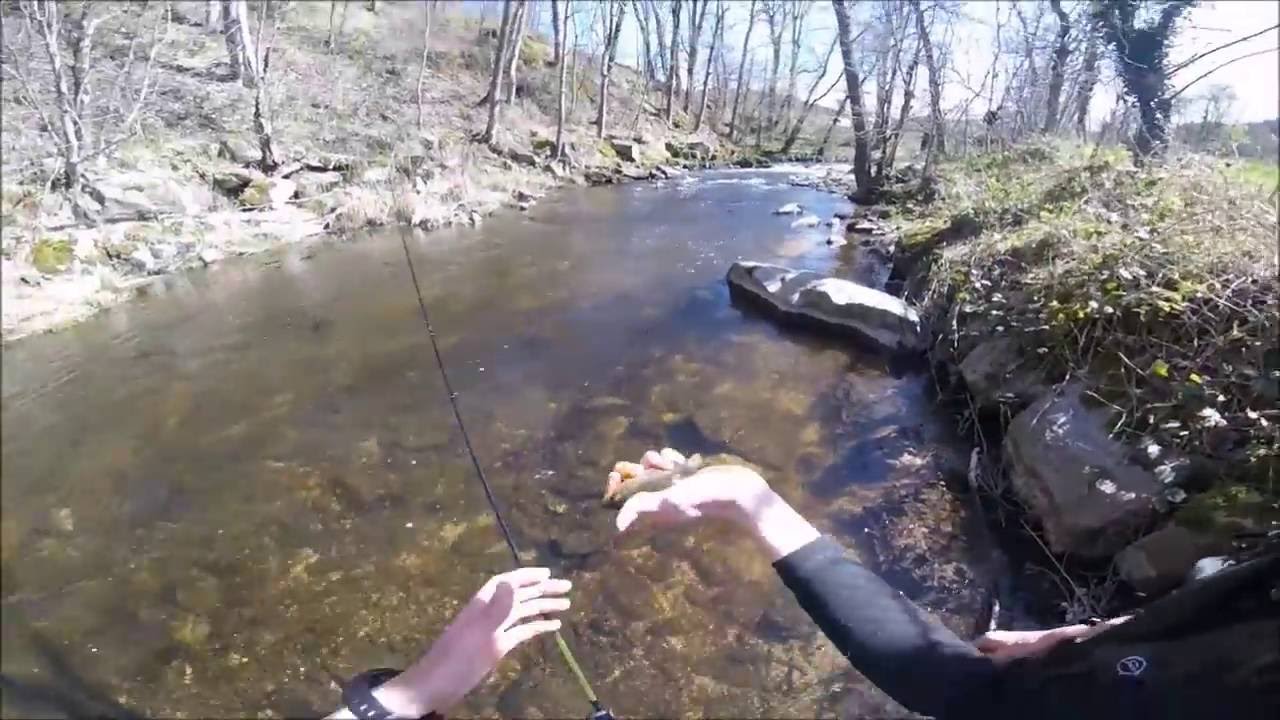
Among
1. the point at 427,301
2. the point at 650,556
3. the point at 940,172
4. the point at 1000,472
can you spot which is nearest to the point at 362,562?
the point at 650,556

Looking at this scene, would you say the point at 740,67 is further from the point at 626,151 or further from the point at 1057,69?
the point at 1057,69

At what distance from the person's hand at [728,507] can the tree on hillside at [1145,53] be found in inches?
144

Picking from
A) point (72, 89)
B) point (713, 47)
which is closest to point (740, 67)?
point (713, 47)

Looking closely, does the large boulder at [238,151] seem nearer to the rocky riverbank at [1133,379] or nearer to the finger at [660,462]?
the rocky riverbank at [1133,379]

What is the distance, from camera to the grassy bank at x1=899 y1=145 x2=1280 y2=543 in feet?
9.96

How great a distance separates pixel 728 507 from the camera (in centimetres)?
133

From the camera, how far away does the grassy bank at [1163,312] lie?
3.04 m

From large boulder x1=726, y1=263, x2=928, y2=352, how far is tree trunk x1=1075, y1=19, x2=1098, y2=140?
2268mm

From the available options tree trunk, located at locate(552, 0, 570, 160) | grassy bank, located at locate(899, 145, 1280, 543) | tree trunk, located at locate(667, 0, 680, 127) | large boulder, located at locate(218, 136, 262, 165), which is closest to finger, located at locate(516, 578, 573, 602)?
grassy bank, located at locate(899, 145, 1280, 543)

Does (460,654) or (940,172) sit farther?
(940,172)

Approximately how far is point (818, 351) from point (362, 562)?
4.06 metres

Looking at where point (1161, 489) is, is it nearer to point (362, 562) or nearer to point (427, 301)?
point (362, 562)

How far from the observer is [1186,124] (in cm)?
474

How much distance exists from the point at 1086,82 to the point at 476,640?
7176 millimetres
